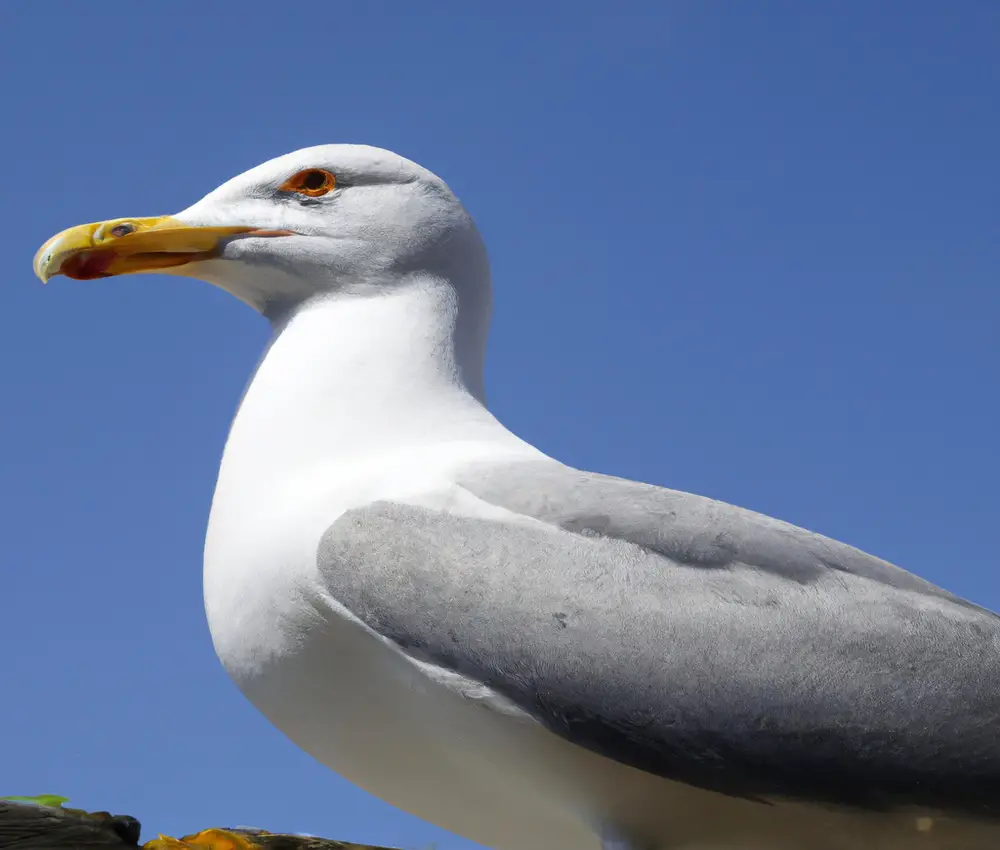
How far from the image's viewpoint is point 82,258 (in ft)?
11.0

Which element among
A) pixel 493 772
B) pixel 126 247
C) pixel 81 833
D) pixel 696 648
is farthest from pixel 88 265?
pixel 696 648

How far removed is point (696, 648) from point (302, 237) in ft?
5.21

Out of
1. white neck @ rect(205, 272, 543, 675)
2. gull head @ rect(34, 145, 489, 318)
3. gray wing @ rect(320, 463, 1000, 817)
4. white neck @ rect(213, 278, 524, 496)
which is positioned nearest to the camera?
gray wing @ rect(320, 463, 1000, 817)

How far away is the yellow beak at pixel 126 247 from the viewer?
3.33 meters

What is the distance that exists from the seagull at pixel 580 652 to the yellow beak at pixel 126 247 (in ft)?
1.98

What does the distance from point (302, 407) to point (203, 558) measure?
45 centimetres

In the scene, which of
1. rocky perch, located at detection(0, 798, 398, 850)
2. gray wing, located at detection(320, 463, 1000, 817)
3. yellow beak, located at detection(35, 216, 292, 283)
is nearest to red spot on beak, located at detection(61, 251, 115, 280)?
yellow beak, located at detection(35, 216, 292, 283)

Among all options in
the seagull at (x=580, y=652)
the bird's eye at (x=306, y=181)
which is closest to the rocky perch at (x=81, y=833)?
the seagull at (x=580, y=652)

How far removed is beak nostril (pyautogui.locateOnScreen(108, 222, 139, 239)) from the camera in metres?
3.35

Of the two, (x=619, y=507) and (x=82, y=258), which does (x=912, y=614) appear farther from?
(x=82, y=258)

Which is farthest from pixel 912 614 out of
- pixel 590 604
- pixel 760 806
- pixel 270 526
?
pixel 270 526

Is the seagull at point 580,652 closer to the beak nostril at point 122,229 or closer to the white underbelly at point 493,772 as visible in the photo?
the white underbelly at point 493,772

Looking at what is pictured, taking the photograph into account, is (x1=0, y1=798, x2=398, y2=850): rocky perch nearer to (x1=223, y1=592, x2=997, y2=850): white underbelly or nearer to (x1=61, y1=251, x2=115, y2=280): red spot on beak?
(x1=223, y1=592, x2=997, y2=850): white underbelly

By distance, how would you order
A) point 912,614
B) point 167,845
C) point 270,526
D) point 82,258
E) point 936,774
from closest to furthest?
point 936,774
point 912,614
point 270,526
point 167,845
point 82,258
